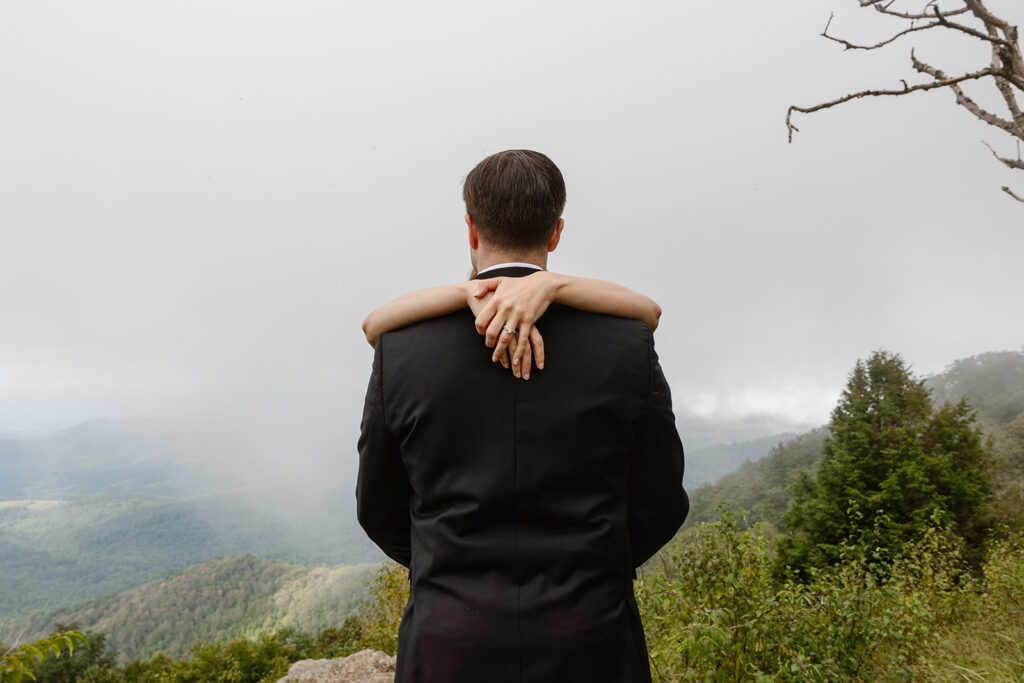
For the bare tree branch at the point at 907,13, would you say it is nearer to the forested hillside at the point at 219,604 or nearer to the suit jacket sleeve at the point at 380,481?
the suit jacket sleeve at the point at 380,481

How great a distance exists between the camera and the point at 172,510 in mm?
106062

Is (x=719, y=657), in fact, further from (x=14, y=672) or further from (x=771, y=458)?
(x=771, y=458)

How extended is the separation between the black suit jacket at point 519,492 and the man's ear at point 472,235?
0.80 ft

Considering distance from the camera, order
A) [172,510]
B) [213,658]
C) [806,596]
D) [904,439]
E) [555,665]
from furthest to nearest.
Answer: [172,510] < [904,439] < [213,658] < [806,596] < [555,665]

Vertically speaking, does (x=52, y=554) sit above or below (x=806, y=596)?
below

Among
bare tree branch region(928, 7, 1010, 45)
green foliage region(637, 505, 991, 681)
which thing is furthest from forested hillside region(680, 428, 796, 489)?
bare tree branch region(928, 7, 1010, 45)

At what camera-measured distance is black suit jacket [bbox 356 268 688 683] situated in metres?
1.11

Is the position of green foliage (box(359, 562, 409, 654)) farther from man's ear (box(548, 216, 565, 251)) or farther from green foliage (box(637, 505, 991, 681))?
man's ear (box(548, 216, 565, 251))

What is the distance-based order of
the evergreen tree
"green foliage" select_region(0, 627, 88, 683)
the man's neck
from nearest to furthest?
the man's neck < "green foliage" select_region(0, 627, 88, 683) < the evergreen tree

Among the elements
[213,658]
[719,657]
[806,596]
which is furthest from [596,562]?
[213,658]

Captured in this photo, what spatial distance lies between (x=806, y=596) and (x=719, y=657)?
1.08 metres

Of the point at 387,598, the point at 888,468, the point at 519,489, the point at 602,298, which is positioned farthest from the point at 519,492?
the point at 888,468

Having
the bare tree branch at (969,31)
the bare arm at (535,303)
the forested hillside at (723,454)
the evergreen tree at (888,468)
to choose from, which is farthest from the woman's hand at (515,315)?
the forested hillside at (723,454)

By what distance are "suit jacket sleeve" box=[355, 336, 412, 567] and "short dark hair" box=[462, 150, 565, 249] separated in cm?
37
